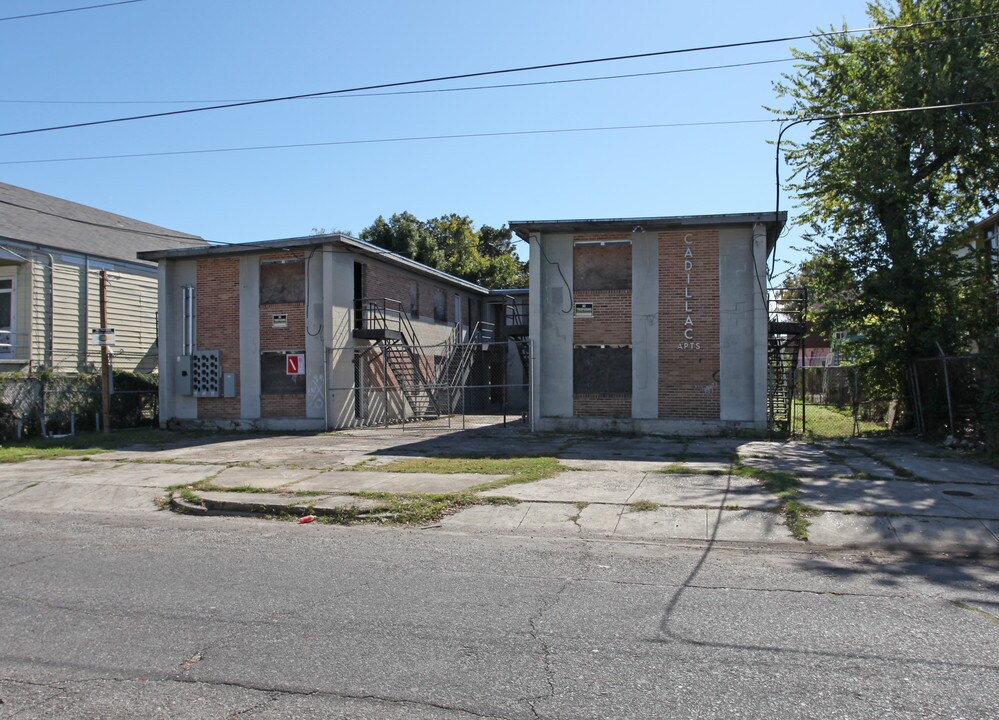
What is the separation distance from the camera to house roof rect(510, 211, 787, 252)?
18031 millimetres

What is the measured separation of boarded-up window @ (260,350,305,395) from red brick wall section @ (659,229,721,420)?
10.7 m

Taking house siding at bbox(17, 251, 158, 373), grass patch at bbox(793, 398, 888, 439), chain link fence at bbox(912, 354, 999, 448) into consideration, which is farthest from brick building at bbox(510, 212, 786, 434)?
house siding at bbox(17, 251, 158, 373)

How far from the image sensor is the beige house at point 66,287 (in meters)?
23.0

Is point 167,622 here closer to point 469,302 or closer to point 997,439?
point 997,439

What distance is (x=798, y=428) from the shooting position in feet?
68.3

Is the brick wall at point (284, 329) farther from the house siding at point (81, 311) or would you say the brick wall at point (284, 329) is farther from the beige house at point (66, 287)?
the house siding at point (81, 311)

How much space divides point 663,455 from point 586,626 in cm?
972

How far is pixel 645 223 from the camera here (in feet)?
61.5

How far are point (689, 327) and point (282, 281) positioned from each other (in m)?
12.0

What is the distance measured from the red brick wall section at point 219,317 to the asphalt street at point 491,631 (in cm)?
1479

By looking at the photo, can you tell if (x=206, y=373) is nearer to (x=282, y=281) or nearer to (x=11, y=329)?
(x=282, y=281)

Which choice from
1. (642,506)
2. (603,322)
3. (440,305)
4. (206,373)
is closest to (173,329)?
(206,373)

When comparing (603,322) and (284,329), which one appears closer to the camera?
(603,322)

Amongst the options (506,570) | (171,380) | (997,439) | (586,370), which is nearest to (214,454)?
(171,380)
